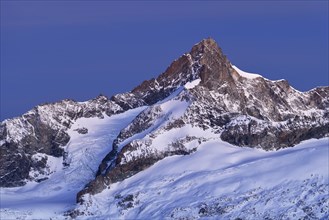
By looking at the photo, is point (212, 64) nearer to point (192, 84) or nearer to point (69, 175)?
point (192, 84)

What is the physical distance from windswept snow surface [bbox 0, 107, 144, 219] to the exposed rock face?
499 centimetres

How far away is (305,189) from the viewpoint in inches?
5846

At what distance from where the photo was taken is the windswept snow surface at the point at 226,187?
14650 cm

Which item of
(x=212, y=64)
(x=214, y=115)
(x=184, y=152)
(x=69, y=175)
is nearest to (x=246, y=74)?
(x=212, y=64)

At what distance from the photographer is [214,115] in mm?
Answer: 174375

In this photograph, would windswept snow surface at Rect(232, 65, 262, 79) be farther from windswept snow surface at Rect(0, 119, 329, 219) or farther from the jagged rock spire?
windswept snow surface at Rect(0, 119, 329, 219)

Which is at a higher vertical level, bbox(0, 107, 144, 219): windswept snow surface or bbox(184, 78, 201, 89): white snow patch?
bbox(184, 78, 201, 89): white snow patch

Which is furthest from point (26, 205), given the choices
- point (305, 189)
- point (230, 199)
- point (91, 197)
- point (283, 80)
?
point (283, 80)

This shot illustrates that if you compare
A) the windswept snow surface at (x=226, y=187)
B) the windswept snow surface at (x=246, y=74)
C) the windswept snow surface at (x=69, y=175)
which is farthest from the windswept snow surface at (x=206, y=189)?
the windswept snow surface at (x=246, y=74)

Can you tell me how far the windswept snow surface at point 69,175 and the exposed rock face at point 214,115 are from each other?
499cm

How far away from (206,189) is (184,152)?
48.7 ft

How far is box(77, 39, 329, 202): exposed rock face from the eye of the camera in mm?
169500

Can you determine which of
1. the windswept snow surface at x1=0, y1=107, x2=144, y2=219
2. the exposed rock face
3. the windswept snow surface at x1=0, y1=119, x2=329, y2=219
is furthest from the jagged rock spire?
the windswept snow surface at x1=0, y1=107, x2=144, y2=219

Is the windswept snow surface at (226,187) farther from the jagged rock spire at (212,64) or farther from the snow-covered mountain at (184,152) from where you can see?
the jagged rock spire at (212,64)
